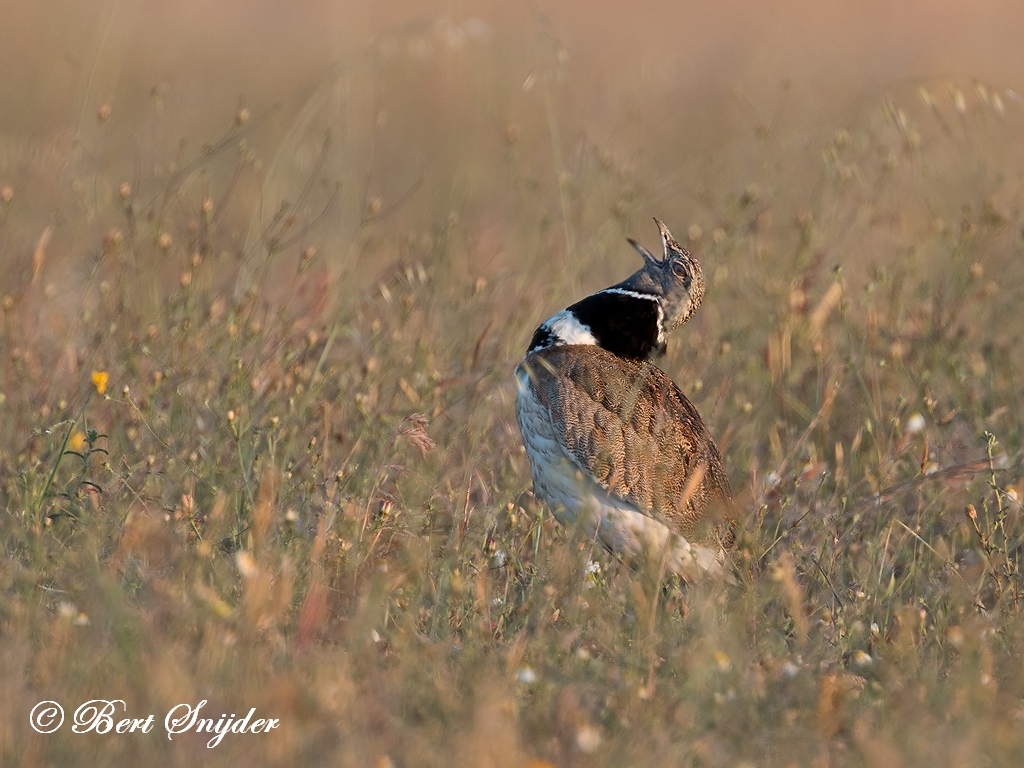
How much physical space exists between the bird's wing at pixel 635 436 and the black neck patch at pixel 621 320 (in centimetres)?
16

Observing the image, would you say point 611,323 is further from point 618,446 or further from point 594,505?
point 594,505

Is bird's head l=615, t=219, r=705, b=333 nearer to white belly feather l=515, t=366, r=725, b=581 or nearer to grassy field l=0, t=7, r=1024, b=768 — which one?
grassy field l=0, t=7, r=1024, b=768

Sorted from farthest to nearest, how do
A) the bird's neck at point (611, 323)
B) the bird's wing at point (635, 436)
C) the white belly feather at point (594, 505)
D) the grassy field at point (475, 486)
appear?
1. the bird's neck at point (611, 323)
2. the bird's wing at point (635, 436)
3. the white belly feather at point (594, 505)
4. the grassy field at point (475, 486)

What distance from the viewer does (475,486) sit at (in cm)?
483

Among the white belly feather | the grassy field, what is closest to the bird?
the white belly feather

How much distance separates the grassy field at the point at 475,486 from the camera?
3.01m

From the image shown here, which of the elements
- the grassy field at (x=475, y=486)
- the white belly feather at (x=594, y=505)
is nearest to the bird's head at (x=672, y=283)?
the grassy field at (x=475, y=486)

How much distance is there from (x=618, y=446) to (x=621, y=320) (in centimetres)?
63

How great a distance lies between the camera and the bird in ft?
14.5

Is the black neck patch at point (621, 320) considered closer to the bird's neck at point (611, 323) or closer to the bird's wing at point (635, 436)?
the bird's neck at point (611, 323)

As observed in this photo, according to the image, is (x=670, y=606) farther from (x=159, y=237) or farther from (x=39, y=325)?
(x=39, y=325)

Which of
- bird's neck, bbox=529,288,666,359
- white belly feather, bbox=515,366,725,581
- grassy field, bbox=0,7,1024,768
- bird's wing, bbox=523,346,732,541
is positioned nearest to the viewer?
grassy field, bbox=0,7,1024,768

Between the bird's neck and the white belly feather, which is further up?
the bird's neck

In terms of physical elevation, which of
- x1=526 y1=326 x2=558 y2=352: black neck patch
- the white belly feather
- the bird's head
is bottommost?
the white belly feather
